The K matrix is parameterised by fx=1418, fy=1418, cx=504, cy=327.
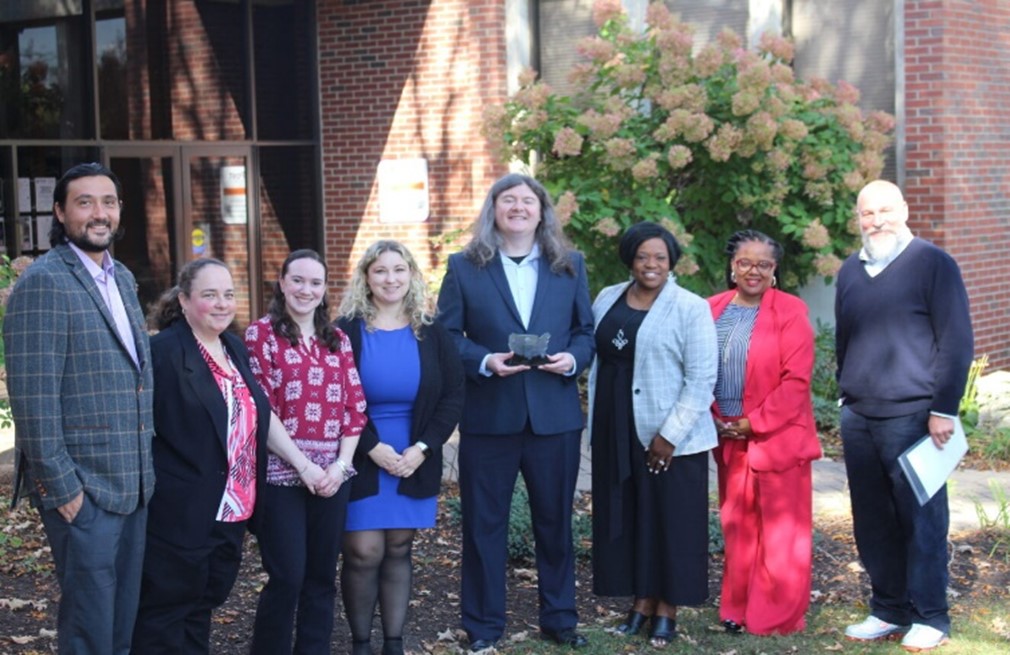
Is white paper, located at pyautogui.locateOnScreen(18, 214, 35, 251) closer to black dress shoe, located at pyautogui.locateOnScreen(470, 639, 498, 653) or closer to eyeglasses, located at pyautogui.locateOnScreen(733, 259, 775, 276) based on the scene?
black dress shoe, located at pyautogui.locateOnScreen(470, 639, 498, 653)

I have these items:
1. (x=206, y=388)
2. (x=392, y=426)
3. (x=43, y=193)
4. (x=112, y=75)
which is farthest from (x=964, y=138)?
(x=206, y=388)

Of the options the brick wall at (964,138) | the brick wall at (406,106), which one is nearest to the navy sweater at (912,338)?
the brick wall at (964,138)

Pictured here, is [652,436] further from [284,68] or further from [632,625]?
[284,68]

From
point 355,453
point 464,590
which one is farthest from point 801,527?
point 355,453

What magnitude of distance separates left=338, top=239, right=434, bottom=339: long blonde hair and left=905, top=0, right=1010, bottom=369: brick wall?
810cm

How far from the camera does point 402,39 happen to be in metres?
14.3

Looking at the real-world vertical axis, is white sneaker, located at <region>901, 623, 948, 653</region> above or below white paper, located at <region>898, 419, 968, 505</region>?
below

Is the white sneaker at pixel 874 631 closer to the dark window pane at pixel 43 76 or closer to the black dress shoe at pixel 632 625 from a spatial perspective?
the black dress shoe at pixel 632 625

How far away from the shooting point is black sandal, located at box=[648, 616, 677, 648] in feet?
20.9

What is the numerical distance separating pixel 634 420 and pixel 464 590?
3.53 ft

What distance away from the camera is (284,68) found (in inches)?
588

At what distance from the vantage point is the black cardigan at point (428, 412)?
5.73 m

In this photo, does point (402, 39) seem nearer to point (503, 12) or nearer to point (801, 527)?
point (503, 12)

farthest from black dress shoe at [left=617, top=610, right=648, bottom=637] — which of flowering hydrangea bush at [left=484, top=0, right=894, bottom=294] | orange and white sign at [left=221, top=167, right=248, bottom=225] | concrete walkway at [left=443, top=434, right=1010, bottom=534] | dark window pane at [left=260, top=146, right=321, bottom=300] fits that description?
orange and white sign at [left=221, top=167, right=248, bottom=225]
